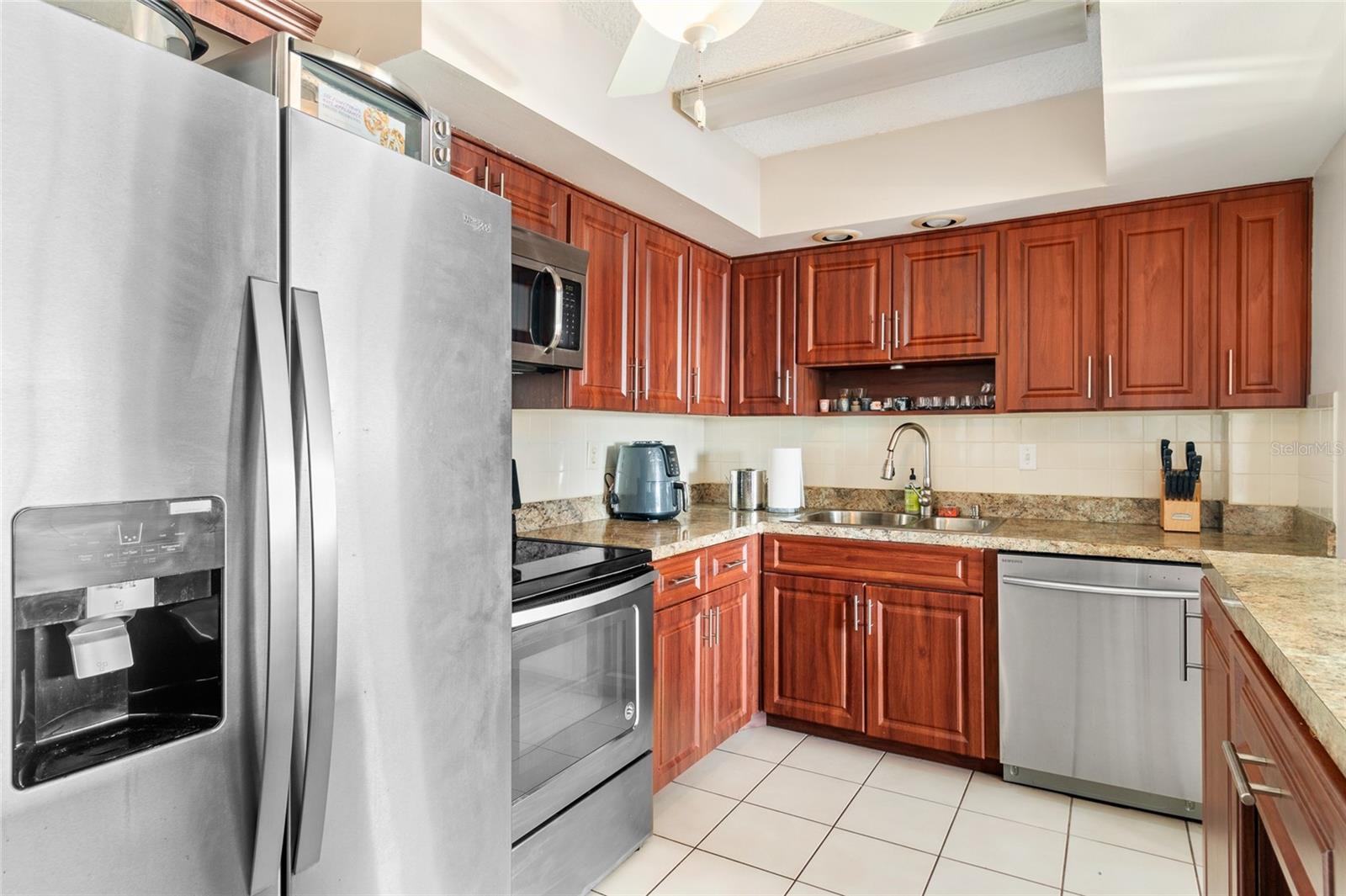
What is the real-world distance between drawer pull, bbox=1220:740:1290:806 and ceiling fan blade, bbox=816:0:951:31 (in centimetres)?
135

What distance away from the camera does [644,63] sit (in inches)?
65.3

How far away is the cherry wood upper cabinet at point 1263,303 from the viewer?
258cm

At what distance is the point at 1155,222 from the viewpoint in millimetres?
2783

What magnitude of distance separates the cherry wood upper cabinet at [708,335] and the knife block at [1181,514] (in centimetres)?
182

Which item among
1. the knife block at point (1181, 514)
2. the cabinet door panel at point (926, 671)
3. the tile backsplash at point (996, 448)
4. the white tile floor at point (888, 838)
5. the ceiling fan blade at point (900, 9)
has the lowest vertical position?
the white tile floor at point (888, 838)

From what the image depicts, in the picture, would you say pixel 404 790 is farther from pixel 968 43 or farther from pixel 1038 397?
pixel 1038 397

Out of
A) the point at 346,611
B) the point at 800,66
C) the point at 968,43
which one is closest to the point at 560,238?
the point at 800,66

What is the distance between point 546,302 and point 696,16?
3.16 feet

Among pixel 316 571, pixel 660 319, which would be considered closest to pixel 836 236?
pixel 660 319

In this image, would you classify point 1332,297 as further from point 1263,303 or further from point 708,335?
point 708,335

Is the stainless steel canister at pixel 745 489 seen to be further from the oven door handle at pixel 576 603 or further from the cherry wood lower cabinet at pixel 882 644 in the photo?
the oven door handle at pixel 576 603

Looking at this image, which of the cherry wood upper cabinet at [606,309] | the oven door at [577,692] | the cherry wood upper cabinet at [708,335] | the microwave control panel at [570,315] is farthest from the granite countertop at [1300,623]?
the cherry wood upper cabinet at [708,335]

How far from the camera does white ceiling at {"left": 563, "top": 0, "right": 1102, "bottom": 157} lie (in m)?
2.20

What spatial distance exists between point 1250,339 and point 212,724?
3.22 meters
